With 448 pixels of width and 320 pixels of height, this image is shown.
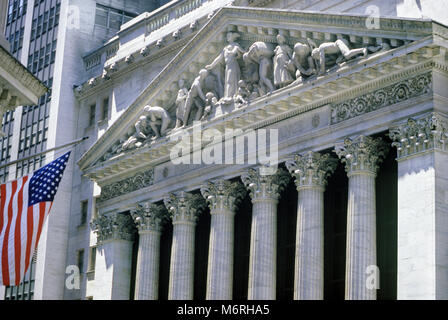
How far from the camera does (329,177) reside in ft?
150

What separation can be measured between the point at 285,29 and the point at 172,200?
11172 mm

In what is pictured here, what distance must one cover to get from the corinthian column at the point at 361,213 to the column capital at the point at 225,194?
7458 millimetres

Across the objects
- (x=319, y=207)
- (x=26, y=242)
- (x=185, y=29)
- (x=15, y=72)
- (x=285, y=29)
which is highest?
(x=185, y=29)

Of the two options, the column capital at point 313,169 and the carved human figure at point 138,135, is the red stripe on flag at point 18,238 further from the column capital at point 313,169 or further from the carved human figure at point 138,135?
the carved human figure at point 138,135

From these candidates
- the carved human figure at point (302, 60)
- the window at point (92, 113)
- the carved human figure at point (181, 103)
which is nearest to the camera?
the carved human figure at point (302, 60)

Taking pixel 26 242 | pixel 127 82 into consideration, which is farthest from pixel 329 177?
pixel 127 82

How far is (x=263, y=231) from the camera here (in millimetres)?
46500

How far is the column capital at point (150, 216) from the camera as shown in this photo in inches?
2120

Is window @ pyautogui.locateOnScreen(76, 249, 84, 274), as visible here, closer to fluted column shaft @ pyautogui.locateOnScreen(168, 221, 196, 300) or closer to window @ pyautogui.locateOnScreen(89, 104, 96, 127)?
window @ pyautogui.locateOnScreen(89, 104, 96, 127)

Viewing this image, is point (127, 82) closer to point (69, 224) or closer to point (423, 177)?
point (69, 224)

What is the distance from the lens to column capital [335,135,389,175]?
42500mm

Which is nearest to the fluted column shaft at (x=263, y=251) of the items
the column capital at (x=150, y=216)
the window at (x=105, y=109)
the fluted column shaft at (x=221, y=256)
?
the fluted column shaft at (x=221, y=256)

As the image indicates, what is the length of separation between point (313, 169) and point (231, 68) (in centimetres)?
764

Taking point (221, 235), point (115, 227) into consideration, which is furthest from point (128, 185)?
point (221, 235)
